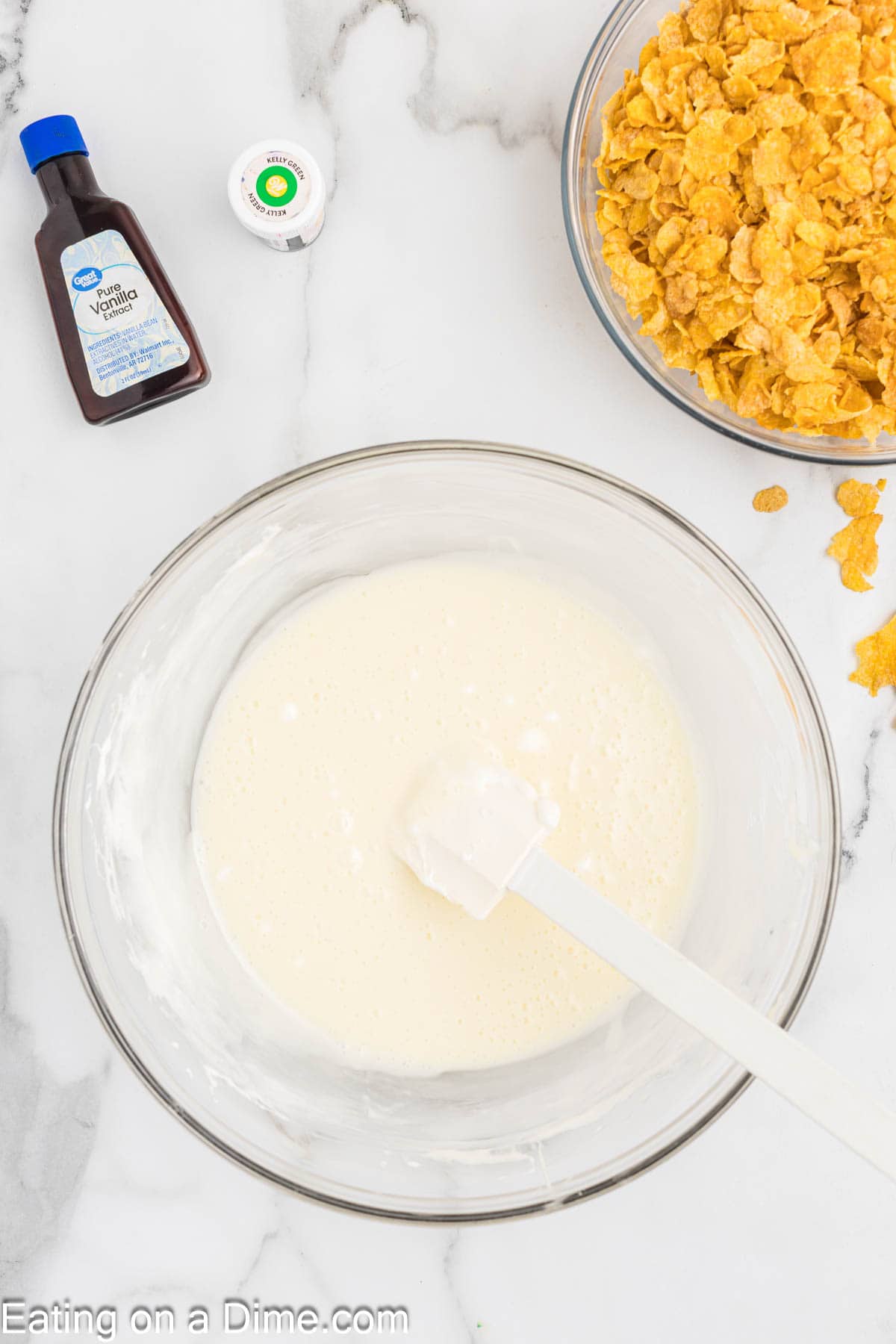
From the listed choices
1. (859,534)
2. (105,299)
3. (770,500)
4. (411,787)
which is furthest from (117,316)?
(859,534)

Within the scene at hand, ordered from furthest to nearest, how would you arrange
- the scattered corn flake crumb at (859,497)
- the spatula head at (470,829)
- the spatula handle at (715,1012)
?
the scattered corn flake crumb at (859,497), the spatula head at (470,829), the spatula handle at (715,1012)

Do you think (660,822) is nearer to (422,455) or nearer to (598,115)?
(422,455)

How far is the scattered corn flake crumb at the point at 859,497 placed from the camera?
1046mm

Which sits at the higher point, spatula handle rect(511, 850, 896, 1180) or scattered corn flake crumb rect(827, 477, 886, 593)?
scattered corn flake crumb rect(827, 477, 886, 593)

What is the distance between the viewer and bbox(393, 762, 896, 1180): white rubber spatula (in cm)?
80

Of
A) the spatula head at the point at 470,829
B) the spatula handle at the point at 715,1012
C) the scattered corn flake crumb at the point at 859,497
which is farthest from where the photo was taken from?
the scattered corn flake crumb at the point at 859,497

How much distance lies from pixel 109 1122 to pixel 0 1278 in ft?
0.71

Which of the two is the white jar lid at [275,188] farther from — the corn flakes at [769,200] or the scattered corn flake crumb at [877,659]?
the scattered corn flake crumb at [877,659]

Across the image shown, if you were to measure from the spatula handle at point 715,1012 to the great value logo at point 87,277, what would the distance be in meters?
0.72

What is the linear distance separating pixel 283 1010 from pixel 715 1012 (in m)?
0.46

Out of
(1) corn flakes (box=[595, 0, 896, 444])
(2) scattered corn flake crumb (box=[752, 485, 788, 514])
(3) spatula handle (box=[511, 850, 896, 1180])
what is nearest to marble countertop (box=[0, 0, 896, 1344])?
(2) scattered corn flake crumb (box=[752, 485, 788, 514])

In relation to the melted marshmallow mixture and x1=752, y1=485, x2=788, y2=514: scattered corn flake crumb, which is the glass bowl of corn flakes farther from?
the melted marshmallow mixture

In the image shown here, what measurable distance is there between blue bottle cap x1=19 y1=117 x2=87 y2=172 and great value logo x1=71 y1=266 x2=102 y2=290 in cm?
11

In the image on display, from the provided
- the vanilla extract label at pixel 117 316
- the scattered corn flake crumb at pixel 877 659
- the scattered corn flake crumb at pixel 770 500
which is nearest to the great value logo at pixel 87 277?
the vanilla extract label at pixel 117 316
